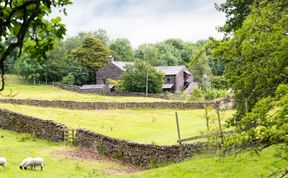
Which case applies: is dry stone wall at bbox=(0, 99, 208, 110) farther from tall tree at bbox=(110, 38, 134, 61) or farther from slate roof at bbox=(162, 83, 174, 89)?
tall tree at bbox=(110, 38, 134, 61)

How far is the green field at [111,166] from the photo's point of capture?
16.6 meters

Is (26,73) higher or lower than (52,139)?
higher

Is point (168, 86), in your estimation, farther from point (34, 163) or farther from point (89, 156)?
point (34, 163)

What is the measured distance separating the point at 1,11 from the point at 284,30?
8608mm

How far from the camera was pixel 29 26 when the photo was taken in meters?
3.30

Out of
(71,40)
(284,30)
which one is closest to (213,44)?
(284,30)

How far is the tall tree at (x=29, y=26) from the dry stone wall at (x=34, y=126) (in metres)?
Result: 27.0

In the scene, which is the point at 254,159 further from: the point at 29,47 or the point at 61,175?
the point at 29,47

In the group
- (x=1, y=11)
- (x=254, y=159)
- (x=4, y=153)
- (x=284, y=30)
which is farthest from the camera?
(x=4, y=153)

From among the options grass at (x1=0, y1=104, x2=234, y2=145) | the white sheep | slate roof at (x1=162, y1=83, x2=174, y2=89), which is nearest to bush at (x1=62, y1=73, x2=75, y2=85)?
slate roof at (x1=162, y1=83, x2=174, y2=89)

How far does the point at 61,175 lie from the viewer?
63.5 ft

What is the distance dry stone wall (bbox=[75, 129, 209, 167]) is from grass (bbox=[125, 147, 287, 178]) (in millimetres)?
2284

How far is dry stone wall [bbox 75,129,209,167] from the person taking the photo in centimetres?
2258

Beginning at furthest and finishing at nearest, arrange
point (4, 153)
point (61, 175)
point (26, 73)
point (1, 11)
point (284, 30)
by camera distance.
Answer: point (26, 73) → point (4, 153) → point (61, 175) → point (284, 30) → point (1, 11)
